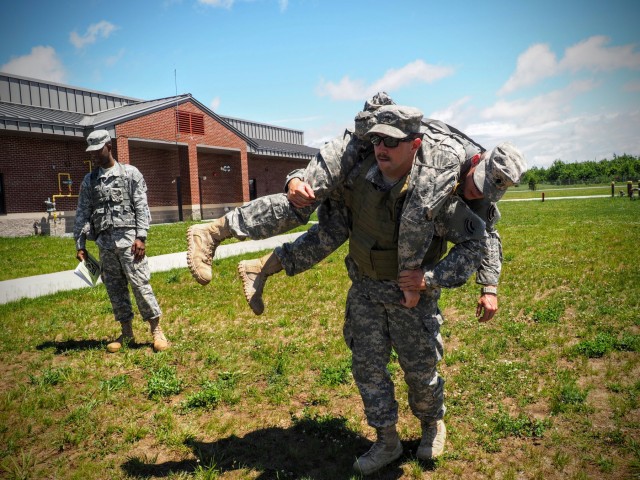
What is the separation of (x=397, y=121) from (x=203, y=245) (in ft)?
5.41

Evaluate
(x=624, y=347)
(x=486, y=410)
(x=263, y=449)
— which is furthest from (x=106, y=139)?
(x=624, y=347)

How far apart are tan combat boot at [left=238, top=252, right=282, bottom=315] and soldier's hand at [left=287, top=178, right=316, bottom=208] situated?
0.67 metres

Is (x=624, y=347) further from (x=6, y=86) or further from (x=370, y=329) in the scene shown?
(x=6, y=86)

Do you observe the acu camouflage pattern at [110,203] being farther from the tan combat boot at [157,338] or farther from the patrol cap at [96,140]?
the tan combat boot at [157,338]

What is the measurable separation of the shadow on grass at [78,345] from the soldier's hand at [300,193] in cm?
407

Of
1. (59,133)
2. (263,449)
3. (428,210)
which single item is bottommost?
(263,449)

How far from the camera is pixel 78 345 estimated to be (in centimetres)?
604

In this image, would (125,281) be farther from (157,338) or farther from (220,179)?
(220,179)

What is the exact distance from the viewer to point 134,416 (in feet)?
13.7

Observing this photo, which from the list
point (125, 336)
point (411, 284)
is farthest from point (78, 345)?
point (411, 284)

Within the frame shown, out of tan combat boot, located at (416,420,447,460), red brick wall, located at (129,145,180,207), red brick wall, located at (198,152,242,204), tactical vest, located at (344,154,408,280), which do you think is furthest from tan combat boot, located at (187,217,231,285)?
red brick wall, located at (198,152,242,204)

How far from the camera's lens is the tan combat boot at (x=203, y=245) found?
10.8ft

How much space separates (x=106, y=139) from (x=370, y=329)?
4.32 meters

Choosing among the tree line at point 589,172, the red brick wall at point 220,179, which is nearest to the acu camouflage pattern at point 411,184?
the red brick wall at point 220,179
